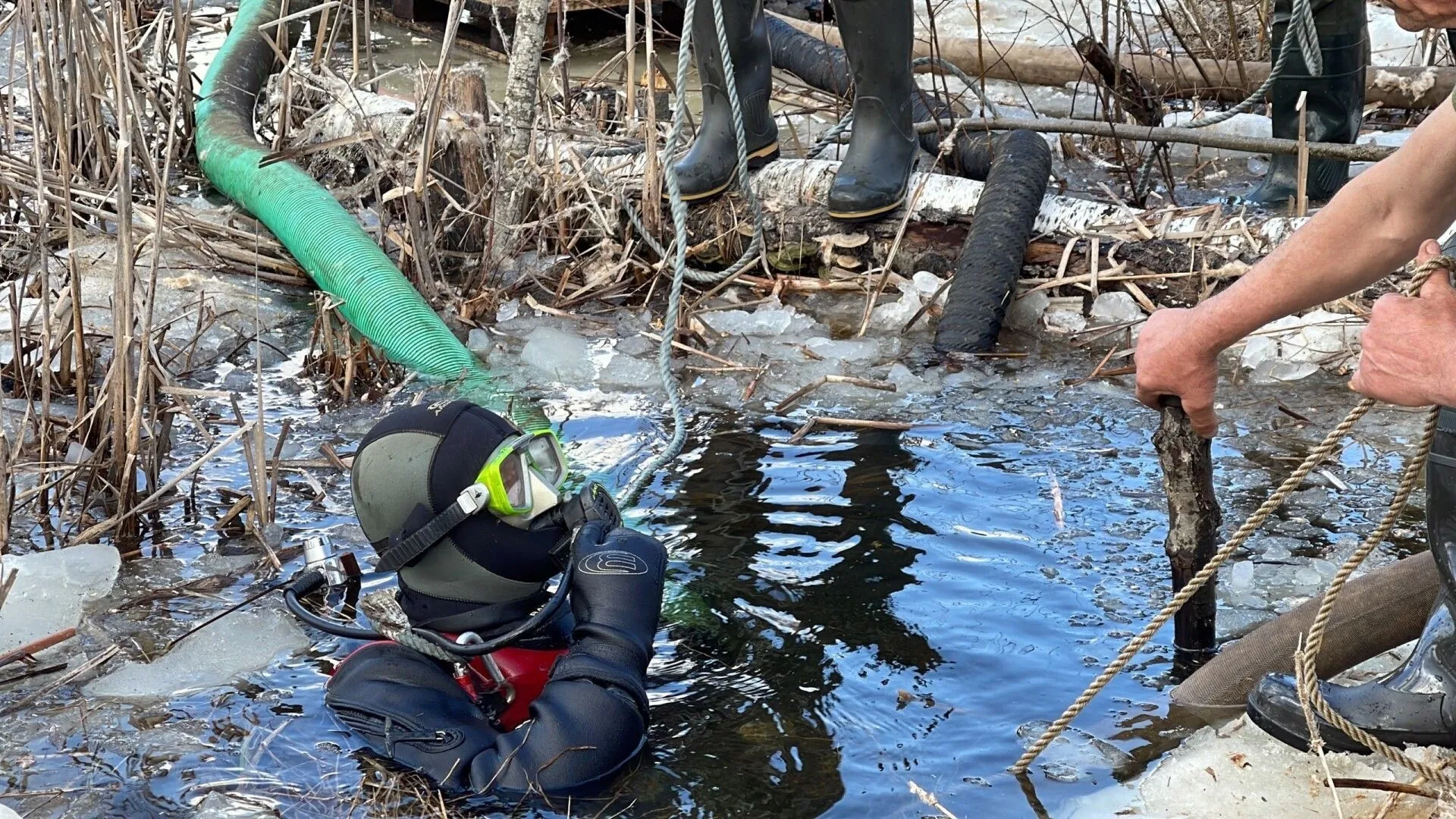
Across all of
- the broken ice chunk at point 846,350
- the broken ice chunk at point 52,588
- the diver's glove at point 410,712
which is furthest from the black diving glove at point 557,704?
the broken ice chunk at point 846,350

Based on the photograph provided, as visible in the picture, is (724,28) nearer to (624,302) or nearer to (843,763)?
(624,302)

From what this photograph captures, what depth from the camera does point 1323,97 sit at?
5.17 metres

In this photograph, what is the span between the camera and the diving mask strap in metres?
2.61

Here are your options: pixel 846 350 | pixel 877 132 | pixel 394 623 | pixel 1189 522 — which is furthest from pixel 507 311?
pixel 1189 522

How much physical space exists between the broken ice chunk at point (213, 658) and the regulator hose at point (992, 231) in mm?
2463

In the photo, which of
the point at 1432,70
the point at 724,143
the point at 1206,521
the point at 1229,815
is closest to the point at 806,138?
the point at 724,143

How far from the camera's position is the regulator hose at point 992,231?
469 centimetres

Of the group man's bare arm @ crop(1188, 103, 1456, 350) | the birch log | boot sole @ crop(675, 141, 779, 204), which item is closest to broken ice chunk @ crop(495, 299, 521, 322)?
the birch log

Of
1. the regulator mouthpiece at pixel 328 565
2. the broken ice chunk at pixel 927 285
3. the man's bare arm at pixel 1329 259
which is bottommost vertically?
the broken ice chunk at pixel 927 285

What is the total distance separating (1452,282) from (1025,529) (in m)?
1.43

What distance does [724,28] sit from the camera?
5.18m

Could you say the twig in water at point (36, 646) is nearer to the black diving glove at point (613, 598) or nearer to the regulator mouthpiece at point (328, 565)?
the regulator mouthpiece at point (328, 565)

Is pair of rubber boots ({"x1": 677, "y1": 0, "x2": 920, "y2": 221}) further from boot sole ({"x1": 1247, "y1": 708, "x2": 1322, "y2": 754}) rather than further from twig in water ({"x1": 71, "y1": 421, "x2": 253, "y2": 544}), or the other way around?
boot sole ({"x1": 1247, "y1": 708, "x2": 1322, "y2": 754})

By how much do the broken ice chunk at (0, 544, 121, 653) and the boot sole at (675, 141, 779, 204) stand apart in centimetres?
275
